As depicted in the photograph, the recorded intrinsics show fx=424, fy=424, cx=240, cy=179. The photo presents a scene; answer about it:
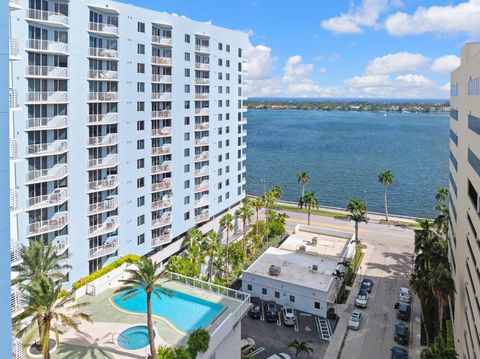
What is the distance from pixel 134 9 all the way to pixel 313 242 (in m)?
38.1

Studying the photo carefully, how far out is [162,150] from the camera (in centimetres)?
5034

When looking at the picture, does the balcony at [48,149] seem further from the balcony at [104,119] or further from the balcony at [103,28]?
the balcony at [103,28]

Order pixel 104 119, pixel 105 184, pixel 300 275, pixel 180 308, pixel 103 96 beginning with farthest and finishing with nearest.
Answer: pixel 300 275 < pixel 105 184 < pixel 104 119 < pixel 103 96 < pixel 180 308

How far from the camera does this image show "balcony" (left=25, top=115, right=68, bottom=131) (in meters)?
35.5

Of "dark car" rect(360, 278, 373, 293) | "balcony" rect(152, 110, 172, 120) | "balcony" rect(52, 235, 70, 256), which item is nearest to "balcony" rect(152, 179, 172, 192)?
"balcony" rect(152, 110, 172, 120)

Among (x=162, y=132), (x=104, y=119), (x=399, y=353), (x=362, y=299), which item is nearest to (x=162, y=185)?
(x=162, y=132)

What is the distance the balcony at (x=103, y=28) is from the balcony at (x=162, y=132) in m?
11.6

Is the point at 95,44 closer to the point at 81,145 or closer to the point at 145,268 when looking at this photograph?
the point at 81,145

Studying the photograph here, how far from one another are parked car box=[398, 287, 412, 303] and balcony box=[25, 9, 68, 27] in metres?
43.4

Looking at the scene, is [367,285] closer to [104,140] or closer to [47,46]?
[104,140]

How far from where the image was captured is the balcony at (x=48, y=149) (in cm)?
3566

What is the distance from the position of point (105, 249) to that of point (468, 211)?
108 ft

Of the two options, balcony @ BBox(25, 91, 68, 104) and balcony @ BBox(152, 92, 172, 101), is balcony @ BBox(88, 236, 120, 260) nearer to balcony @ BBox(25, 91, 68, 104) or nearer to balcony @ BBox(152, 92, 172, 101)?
balcony @ BBox(25, 91, 68, 104)

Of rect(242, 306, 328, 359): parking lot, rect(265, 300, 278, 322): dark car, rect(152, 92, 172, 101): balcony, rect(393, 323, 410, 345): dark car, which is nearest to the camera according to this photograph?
rect(242, 306, 328, 359): parking lot
